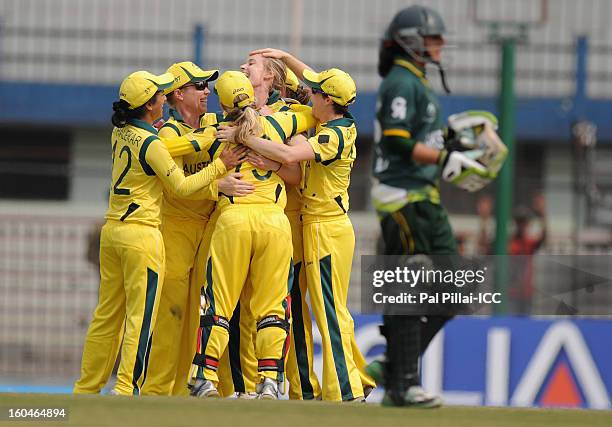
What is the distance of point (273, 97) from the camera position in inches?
360

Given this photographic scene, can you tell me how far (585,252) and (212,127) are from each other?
6.48m

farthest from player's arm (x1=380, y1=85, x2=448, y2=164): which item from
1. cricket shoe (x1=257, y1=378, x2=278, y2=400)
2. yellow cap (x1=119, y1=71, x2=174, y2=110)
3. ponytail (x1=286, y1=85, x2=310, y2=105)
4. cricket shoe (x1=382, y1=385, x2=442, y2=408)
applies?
ponytail (x1=286, y1=85, x2=310, y2=105)

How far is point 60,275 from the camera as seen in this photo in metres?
14.7

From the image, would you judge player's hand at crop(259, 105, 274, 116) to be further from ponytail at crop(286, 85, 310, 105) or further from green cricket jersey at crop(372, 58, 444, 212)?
green cricket jersey at crop(372, 58, 444, 212)

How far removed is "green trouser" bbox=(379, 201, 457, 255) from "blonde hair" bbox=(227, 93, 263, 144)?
1.49 meters

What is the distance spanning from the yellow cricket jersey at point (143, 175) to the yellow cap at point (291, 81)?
3.13 ft

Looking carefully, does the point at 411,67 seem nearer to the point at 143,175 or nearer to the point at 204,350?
the point at 143,175

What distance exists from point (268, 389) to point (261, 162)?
4.54ft

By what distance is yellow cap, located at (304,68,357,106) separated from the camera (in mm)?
8555

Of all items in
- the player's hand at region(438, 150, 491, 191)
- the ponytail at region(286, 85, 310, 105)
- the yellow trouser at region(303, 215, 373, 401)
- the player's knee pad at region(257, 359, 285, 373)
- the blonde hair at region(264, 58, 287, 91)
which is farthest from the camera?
the ponytail at region(286, 85, 310, 105)

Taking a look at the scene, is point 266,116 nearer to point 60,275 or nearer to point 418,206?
point 418,206

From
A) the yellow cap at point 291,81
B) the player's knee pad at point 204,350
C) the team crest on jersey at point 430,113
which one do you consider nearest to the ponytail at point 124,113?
the yellow cap at point 291,81

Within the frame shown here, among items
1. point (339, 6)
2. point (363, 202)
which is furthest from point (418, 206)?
point (339, 6)

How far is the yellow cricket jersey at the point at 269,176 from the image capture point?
27.8 ft
